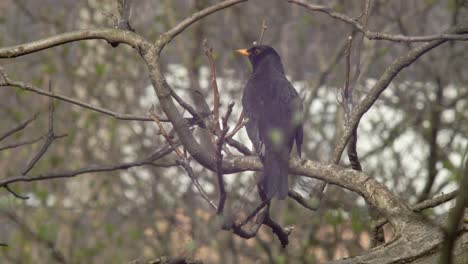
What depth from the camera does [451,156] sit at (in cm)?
877

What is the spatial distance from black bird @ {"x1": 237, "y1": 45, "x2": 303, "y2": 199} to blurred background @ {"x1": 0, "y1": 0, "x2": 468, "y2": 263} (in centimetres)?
190

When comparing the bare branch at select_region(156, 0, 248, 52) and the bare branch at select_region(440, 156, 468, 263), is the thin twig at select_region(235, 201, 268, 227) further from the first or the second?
the bare branch at select_region(440, 156, 468, 263)

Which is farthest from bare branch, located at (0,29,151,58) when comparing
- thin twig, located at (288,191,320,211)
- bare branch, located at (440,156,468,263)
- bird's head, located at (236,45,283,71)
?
bird's head, located at (236,45,283,71)

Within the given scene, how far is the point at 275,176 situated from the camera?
3.70 m

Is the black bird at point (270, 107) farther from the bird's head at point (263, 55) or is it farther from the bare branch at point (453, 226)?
the bare branch at point (453, 226)

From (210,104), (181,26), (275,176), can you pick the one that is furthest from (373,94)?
(210,104)

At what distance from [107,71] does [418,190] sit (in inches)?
164

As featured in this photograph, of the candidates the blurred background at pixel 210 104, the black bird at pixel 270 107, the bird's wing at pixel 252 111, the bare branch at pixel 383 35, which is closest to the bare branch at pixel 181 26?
the bare branch at pixel 383 35

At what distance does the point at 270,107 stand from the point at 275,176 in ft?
6.63

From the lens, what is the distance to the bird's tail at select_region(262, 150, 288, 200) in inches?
140

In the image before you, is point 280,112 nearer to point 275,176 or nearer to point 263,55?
point 263,55

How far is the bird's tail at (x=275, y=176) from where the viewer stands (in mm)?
3564

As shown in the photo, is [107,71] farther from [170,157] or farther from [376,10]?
[376,10]

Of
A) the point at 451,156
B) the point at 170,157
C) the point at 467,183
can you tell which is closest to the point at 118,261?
the point at 170,157
